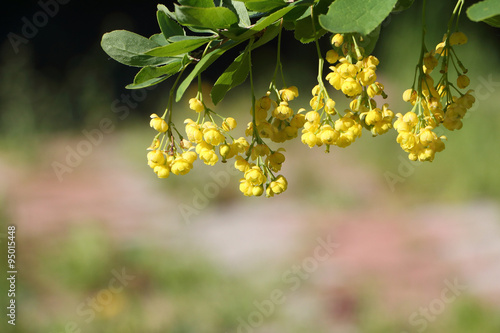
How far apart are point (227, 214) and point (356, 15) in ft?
10.0

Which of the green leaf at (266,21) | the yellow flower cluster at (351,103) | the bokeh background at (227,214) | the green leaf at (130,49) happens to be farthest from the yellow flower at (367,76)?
the bokeh background at (227,214)

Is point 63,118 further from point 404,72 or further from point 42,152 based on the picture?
point 404,72

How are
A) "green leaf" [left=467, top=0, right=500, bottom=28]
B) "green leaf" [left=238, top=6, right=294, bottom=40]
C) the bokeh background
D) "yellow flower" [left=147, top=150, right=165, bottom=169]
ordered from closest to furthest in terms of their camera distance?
"green leaf" [left=467, top=0, right=500, bottom=28]
"green leaf" [left=238, top=6, right=294, bottom=40]
"yellow flower" [left=147, top=150, right=165, bottom=169]
the bokeh background

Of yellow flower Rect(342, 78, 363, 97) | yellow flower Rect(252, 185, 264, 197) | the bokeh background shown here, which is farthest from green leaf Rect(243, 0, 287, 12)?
the bokeh background

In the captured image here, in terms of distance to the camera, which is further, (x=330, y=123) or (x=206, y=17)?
(x=330, y=123)

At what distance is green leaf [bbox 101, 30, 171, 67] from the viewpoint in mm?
640

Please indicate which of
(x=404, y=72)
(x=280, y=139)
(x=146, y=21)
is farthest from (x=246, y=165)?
(x=146, y=21)

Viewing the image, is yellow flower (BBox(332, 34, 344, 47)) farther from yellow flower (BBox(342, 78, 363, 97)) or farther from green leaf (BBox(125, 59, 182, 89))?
green leaf (BBox(125, 59, 182, 89))

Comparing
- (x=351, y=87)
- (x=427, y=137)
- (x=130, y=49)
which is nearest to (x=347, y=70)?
(x=351, y=87)

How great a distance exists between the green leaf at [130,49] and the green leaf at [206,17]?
84 millimetres

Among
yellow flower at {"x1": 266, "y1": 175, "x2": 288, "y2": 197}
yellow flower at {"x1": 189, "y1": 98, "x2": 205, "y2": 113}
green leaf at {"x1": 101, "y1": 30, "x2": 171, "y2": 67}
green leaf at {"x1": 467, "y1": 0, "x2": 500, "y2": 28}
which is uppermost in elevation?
green leaf at {"x1": 467, "y1": 0, "x2": 500, "y2": 28}

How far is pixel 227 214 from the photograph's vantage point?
11.6 ft

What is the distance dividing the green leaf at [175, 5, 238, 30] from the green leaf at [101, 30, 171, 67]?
0.08m

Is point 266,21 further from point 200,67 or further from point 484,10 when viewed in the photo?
point 484,10
